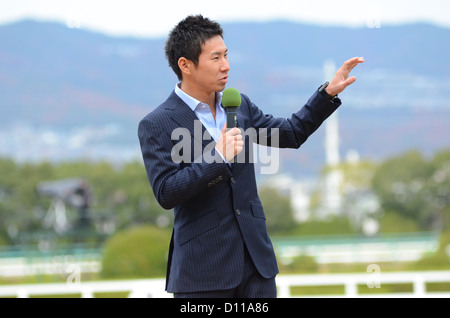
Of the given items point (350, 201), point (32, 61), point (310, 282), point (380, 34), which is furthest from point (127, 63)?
point (310, 282)

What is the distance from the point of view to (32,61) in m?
73.2

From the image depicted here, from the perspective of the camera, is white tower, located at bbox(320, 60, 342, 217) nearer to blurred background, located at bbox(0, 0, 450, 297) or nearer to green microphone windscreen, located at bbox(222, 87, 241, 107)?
blurred background, located at bbox(0, 0, 450, 297)

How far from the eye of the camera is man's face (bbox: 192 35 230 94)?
2543 mm

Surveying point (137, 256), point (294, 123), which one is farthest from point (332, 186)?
point (294, 123)

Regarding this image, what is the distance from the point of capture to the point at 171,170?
246 centimetres

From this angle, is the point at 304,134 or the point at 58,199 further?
the point at 58,199

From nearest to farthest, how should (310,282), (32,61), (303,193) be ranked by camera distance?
(310,282) < (303,193) < (32,61)

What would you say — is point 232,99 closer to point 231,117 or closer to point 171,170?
point 231,117

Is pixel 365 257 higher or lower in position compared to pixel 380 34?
lower

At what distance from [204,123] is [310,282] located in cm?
393

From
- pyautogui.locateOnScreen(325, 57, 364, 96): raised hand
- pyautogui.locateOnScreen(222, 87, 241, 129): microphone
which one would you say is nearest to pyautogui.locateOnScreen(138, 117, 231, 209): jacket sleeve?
pyautogui.locateOnScreen(222, 87, 241, 129): microphone
